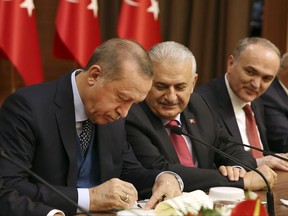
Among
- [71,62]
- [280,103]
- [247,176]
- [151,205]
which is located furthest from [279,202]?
[71,62]

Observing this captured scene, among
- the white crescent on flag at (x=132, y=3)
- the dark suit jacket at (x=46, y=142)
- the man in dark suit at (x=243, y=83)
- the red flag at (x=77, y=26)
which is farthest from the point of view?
the white crescent on flag at (x=132, y=3)

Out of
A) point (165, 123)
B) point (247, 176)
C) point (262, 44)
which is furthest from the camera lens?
point (262, 44)

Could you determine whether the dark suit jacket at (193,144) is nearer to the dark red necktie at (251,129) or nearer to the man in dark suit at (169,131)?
the man in dark suit at (169,131)

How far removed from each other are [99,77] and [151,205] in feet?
1.93

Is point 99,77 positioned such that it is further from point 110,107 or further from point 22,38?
point 22,38

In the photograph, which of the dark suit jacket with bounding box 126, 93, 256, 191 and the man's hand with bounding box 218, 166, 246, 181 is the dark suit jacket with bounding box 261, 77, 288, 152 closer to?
the dark suit jacket with bounding box 126, 93, 256, 191

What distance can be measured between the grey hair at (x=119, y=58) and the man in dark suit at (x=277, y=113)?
2.23 meters

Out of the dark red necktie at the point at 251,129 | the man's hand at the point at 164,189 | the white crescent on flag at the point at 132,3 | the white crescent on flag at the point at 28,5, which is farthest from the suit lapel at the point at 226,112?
the white crescent on flag at the point at 28,5

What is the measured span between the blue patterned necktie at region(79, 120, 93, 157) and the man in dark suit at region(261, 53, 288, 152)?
2.15 meters

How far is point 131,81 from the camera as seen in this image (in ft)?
8.79

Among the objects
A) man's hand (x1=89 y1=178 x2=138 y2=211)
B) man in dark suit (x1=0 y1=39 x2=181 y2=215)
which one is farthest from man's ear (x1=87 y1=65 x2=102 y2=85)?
man's hand (x1=89 y1=178 x2=138 y2=211)

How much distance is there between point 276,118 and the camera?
4.80 metres

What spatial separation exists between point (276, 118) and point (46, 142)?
2.49 m

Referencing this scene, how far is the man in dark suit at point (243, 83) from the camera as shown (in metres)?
4.35
